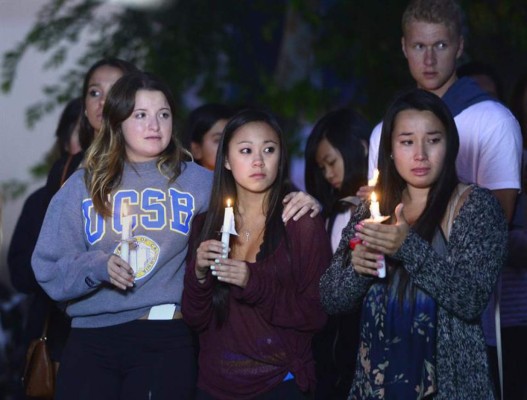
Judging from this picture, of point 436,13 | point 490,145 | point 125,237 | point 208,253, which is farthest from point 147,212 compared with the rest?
point 436,13

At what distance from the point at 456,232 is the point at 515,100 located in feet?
6.51

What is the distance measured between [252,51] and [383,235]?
4964 millimetres

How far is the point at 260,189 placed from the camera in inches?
196

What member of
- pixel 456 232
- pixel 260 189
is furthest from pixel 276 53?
pixel 456 232

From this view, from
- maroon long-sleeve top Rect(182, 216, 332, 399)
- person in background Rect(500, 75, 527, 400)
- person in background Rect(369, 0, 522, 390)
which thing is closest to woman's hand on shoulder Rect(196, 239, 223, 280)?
maroon long-sleeve top Rect(182, 216, 332, 399)

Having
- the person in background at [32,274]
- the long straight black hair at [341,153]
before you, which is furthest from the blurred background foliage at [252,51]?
the person in background at [32,274]

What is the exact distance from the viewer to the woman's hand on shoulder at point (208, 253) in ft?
15.1

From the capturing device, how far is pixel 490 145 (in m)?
5.21

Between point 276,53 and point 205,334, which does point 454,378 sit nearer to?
point 205,334

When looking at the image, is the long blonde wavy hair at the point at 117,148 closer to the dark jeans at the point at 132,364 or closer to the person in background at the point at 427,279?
the dark jeans at the point at 132,364

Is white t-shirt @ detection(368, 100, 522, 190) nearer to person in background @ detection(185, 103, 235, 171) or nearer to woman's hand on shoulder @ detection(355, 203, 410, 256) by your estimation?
woman's hand on shoulder @ detection(355, 203, 410, 256)

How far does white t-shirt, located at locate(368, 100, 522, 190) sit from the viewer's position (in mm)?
5199

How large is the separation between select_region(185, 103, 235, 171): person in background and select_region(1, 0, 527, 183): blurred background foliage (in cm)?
173

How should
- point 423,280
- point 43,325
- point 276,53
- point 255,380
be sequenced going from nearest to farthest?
point 423,280 < point 255,380 < point 43,325 < point 276,53
